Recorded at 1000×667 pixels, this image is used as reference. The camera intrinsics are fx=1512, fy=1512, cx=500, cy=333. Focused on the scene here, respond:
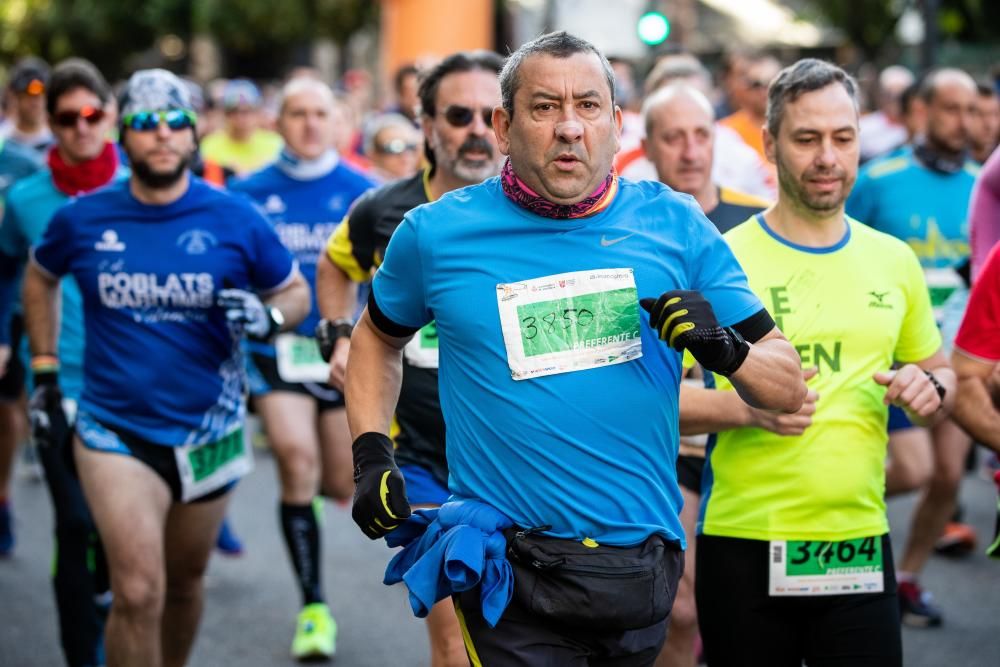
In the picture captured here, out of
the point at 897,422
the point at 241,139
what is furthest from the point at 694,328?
the point at 241,139

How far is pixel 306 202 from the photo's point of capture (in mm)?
8016

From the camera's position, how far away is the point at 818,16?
84.0 ft

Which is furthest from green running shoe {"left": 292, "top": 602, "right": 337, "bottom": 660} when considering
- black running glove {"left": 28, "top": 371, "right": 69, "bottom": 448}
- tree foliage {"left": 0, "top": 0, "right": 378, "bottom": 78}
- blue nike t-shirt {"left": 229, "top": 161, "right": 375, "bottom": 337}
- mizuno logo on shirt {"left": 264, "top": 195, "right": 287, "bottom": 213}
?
tree foliage {"left": 0, "top": 0, "right": 378, "bottom": 78}

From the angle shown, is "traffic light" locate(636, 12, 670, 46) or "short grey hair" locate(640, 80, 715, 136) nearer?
"short grey hair" locate(640, 80, 715, 136)

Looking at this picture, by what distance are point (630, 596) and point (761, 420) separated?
3.14 feet

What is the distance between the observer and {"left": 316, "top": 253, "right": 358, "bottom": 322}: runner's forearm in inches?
213

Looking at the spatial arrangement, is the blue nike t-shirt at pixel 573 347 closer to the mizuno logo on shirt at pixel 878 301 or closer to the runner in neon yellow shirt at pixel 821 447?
the runner in neon yellow shirt at pixel 821 447

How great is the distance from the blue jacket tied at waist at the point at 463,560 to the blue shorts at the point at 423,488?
131 centimetres

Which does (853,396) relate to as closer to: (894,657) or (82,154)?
(894,657)

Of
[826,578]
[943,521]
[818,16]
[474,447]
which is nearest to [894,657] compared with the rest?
[826,578]

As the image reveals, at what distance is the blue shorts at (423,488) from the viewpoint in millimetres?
4852

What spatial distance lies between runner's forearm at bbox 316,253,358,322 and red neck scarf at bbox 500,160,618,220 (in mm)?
1963

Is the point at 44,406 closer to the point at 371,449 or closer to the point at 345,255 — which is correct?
the point at 345,255

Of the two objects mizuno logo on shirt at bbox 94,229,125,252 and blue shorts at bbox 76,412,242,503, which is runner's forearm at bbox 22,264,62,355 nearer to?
mizuno logo on shirt at bbox 94,229,125,252
